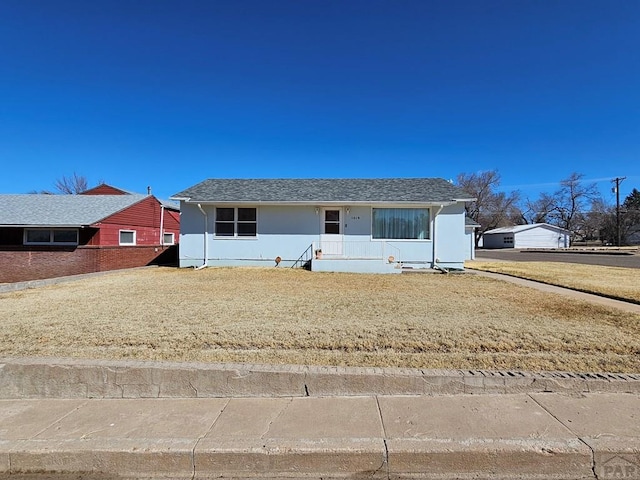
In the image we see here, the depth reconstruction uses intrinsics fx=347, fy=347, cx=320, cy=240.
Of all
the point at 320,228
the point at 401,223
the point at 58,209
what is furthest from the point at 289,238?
the point at 58,209

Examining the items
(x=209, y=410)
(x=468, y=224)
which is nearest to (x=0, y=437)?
(x=209, y=410)

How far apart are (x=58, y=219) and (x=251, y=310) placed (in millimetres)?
13286

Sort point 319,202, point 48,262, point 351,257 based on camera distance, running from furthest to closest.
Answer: point 48,262 < point 319,202 < point 351,257

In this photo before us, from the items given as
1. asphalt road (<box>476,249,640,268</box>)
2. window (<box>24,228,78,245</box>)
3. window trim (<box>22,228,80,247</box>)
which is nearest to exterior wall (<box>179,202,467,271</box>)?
window trim (<box>22,228,80,247</box>)

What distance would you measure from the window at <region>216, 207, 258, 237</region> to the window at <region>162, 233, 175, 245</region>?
8.69 m

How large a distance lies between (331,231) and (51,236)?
1218cm

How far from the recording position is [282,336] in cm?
476

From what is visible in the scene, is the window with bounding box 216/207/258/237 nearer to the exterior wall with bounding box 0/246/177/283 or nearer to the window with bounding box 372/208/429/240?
the exterior wall with bounding box 0/246/177/283

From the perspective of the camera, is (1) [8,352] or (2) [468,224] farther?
(2) [468,224]

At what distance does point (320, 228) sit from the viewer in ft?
47.7

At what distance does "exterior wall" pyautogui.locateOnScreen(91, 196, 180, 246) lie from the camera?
15.7 metres

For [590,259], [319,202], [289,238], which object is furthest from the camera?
[590,259]

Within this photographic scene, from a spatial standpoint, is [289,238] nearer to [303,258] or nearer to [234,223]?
[303,258]

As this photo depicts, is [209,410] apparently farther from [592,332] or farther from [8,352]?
[592,332]
